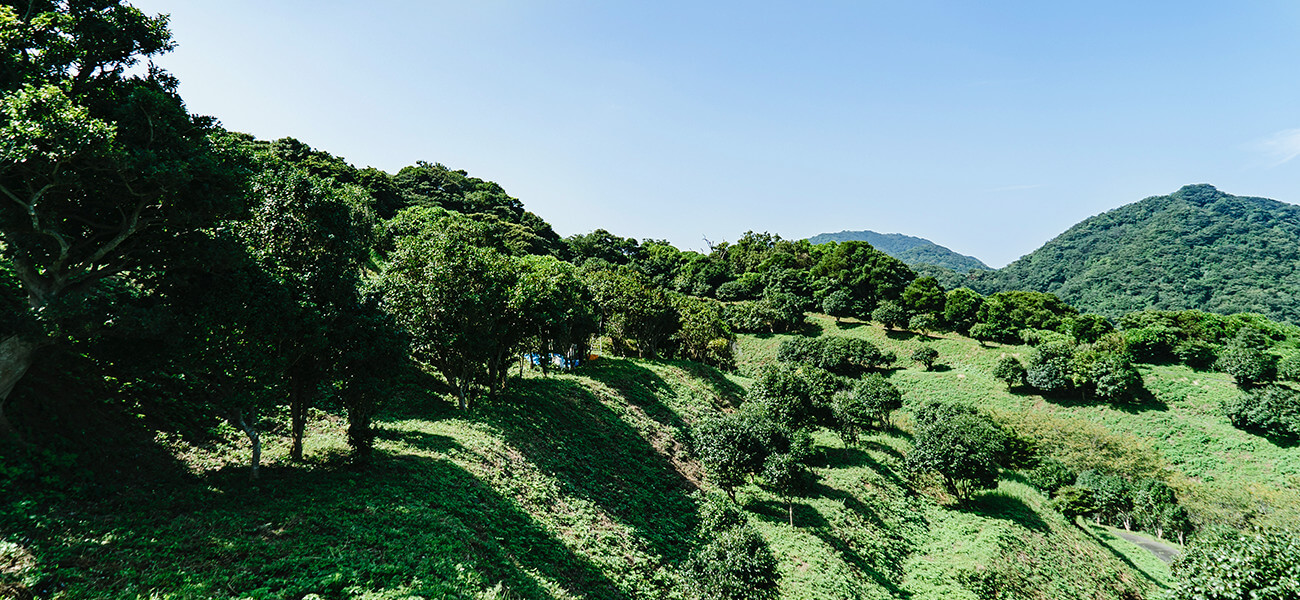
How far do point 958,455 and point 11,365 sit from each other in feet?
141

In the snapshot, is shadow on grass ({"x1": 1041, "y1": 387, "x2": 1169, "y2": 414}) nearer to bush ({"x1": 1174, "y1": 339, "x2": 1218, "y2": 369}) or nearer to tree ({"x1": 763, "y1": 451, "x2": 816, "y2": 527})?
bush ({"x1": 1174, "y1": 339, "x2": 1218, "y2": 369})

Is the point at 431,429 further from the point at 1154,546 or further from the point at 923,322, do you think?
the point at 923,322

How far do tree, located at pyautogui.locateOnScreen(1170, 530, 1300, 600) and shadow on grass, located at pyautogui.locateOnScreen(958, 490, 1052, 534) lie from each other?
17119 millimetres

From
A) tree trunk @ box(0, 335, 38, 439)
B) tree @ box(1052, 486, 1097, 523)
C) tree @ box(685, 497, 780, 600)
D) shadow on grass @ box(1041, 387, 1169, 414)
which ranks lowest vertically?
tree @ box(1052, 486, 1097, 523)

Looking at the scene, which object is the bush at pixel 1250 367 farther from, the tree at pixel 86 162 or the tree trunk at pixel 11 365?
the tree trunk at pixel 11 365

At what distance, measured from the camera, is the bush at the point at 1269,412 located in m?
40.8

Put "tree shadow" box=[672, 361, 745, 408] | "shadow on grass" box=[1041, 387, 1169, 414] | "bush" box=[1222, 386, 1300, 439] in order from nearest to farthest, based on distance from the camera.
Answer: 1. "bush" box=[1222, 386, 1300, 439]
2. "tree shadow" box=[672, 361, 745, 408]
3. "shadow on grass" box=[1041, 387, 1169, 414]

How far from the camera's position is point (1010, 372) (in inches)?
2120

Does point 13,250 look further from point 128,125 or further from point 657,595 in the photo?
point 657,595

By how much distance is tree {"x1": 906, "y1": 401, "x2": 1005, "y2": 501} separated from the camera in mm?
31625

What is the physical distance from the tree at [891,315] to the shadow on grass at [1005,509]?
131 ft

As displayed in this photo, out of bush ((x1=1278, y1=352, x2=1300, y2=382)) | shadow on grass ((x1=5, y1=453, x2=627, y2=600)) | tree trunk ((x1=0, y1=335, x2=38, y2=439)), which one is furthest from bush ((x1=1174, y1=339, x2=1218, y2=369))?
tree trunk ((x1=0, y1=335, x2=38, y2=439))

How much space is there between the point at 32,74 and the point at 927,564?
129ft

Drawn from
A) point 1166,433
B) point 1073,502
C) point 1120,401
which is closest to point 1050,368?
point 1120,401
